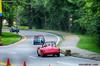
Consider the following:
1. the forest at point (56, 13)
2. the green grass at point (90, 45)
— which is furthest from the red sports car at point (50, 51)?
the forest at point (56, 13)

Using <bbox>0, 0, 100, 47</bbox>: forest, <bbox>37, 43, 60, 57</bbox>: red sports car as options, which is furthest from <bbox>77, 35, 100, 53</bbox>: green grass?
<bbox>37, 43, 60, 57</bbox>: red sports car

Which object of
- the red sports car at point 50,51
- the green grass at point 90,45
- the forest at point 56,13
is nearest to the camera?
the red sports car at point 50,51

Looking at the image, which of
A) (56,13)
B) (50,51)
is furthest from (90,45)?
(56,13)

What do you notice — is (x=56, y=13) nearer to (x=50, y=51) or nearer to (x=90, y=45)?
(x=90, y=45)

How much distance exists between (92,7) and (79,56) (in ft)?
20.1

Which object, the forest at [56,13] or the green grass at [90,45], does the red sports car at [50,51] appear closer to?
the green grass at [90,45]

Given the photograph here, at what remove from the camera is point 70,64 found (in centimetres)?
3338

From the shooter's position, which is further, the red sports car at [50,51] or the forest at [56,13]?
the forest at [56,13]

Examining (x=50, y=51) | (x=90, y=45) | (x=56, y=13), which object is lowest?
(x=90, y=45)

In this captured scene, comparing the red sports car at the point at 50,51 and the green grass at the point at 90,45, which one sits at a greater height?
the red sports car at the point at 50,51

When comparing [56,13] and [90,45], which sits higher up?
[56,13]

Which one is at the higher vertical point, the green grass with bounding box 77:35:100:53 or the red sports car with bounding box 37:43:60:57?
the red sports car with bounding box 37:43:60:57

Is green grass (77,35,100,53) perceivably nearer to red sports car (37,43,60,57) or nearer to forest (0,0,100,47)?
forest (0,0,100,47)

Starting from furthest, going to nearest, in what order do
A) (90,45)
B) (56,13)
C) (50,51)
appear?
1. (56,13)
2. (90,45)
3. (50,51)
